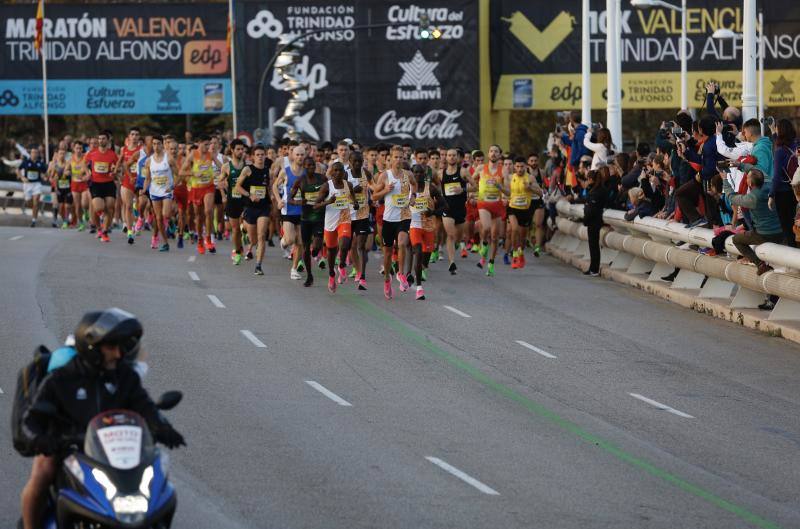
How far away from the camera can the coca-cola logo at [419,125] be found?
5044 centimetres

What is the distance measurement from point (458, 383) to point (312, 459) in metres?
4.01

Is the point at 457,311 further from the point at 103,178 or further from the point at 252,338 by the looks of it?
the point at 103,178

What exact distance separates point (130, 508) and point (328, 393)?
7.70 m

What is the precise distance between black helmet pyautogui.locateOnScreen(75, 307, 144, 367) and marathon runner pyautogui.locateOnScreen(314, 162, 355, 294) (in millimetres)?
15261

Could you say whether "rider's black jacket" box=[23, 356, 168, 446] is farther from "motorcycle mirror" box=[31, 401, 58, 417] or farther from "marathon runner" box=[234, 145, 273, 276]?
"marathon runner" box=[234, 145, 273, 276]

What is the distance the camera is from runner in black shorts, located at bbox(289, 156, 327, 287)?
2433 cm

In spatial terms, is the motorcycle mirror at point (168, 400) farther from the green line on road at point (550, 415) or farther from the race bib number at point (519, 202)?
the race bib number at point (519, 202)

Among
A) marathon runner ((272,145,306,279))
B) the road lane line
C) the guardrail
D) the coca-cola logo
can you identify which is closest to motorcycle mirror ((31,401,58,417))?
the road lane line

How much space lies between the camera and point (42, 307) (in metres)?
21.0

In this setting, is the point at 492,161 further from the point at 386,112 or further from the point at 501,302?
the point at 386,112

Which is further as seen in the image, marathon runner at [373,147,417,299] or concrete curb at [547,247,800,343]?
marathon runner at [373,147,417,299]

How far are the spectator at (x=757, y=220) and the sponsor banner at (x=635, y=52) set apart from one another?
3094cm

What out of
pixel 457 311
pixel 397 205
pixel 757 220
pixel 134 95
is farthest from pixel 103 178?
pixel 134 95

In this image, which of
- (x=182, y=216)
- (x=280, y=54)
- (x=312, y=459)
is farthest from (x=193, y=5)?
(x=312, y=459)
